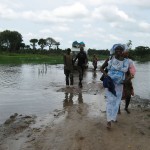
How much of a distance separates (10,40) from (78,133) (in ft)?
362

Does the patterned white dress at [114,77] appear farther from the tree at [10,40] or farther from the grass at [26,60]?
the tree at [10,40]

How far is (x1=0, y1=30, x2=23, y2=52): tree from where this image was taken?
378 ft

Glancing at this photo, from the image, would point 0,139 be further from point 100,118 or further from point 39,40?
point 39,40

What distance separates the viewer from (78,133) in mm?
7816

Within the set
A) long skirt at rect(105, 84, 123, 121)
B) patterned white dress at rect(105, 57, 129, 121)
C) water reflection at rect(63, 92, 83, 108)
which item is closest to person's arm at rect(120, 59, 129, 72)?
patterned white dress at rect(105, 57, 129, 121)

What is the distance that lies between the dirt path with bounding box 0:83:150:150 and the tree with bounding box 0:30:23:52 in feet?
352

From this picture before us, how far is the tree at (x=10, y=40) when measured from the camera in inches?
4535

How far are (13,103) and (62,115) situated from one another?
3798 millimetres

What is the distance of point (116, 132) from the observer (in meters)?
7.96

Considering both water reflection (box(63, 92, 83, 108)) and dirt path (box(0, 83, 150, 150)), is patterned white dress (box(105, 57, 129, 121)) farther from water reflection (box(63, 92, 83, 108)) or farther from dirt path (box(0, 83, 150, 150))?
water reflection (box(63, 92, 83, 108))

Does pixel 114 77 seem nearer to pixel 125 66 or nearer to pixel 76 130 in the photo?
pixel 125 66

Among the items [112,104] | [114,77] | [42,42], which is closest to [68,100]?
[112,104]

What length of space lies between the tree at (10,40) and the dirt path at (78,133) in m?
107

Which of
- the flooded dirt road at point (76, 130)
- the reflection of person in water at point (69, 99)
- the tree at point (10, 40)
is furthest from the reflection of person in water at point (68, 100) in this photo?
the tree at point (10, 40)
